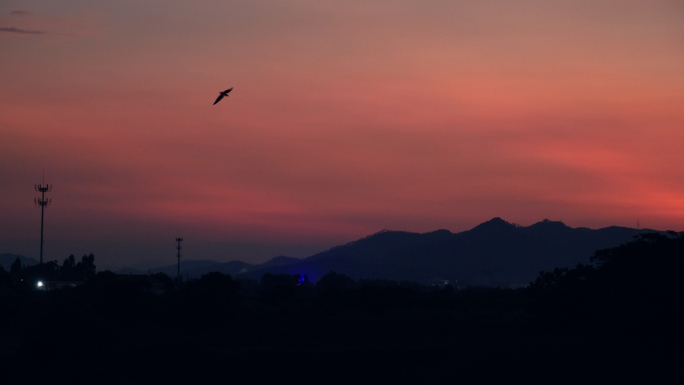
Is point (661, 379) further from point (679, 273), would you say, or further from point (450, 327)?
point (450, 327)

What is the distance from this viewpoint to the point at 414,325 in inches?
2234

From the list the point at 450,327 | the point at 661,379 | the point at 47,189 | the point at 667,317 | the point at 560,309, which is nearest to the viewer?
the point at 661,379

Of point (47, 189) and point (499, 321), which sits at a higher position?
point (47, 189)

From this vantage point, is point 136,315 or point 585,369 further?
point 136,315

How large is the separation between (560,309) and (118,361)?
24904 millimetres

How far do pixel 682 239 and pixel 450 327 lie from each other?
16.6m

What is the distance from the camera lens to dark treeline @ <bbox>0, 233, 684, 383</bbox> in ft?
136

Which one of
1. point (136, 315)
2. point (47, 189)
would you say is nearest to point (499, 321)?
point (136, 315)

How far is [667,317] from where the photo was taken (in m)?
43.0

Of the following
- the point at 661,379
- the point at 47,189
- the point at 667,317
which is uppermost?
the point at 47,189

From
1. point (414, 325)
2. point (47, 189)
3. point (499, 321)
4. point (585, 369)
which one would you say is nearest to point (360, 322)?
point (414, 325)

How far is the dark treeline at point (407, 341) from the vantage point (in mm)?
41312

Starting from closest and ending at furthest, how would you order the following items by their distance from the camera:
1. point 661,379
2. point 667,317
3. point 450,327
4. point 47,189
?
point 661,379
point 667,317
point 450,327
point 47,189

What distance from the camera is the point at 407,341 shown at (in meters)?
49.9
